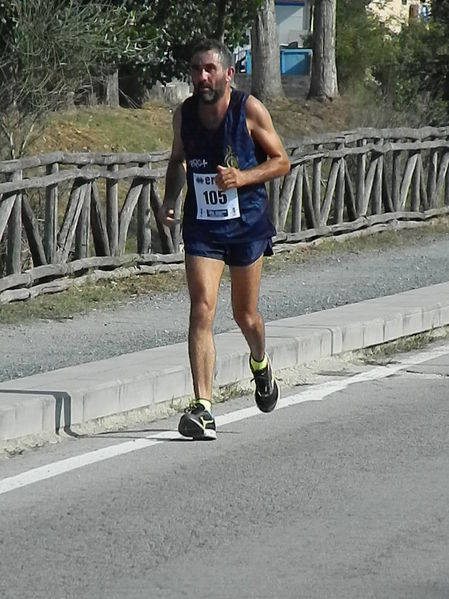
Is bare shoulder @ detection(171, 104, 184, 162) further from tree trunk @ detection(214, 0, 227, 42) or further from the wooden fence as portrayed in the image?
tree trunk @ detection(214, 0, 227, 42)

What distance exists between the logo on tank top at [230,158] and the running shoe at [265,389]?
1.24 metres

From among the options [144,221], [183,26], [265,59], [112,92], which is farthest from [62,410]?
[265,59]

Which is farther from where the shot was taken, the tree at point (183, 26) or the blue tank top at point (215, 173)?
the tree at point (183, 26)

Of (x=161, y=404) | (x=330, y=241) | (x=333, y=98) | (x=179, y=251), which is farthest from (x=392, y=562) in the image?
(x=333, y=98)

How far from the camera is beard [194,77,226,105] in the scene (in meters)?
7.89

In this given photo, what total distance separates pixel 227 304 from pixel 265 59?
27.0 metres

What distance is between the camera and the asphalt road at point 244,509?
222 inches

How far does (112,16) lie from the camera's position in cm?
1989

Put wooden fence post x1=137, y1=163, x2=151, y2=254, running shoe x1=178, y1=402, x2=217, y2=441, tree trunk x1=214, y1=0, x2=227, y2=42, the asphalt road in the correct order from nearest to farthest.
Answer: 1. the asphalt road
2. running shoe x1=178, y1=402, x2=217, y2=441
3. wooden fence post x1=137, y1=163, x2=151, y2=254
4. tree trunk x1=214, y1=0, x2=227, y2=42

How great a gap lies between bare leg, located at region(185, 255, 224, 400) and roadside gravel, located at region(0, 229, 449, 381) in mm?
1910

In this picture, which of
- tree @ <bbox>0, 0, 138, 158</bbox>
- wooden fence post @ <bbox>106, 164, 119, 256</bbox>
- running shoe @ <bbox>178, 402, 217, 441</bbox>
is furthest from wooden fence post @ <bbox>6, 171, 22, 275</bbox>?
running shoe @ <bbox>178, 402, 217, 441</bbox>

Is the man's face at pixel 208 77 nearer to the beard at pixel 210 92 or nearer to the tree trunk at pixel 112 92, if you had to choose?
the beard at pixel 210 92

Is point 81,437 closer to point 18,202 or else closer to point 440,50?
point 18,202

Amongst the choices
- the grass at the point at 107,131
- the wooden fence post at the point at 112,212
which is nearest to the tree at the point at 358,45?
the grass at the point at 107,131
